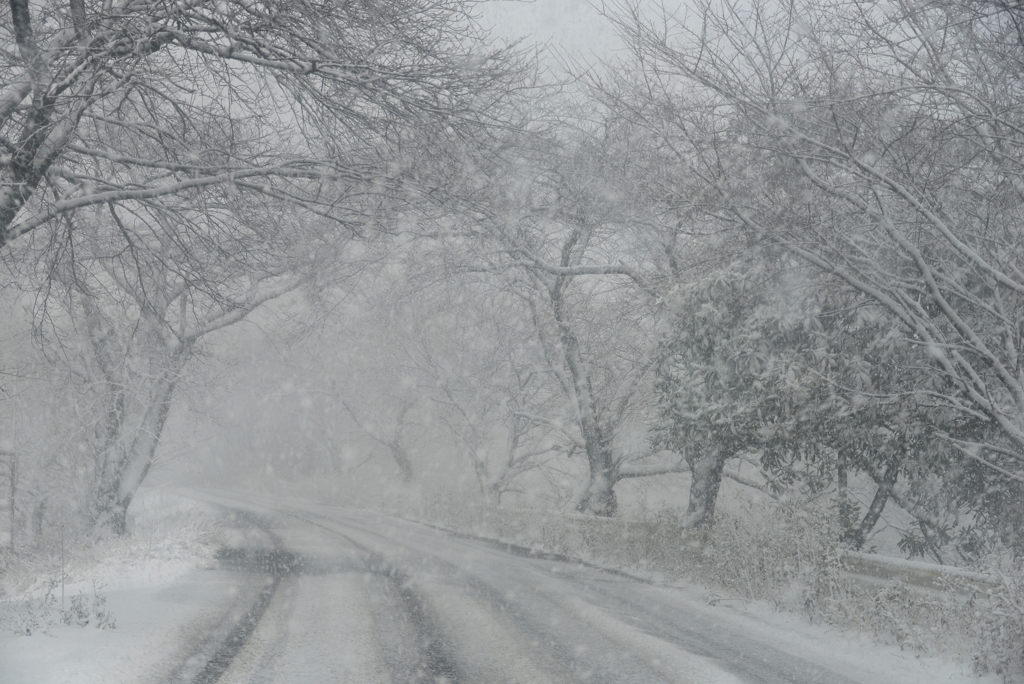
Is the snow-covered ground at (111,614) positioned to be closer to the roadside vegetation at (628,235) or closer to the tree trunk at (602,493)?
the roadside vegetation at (628,235)

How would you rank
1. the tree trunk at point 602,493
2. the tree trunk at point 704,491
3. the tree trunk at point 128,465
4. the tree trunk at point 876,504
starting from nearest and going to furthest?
the tree trunk at point 876,504, the tree trunk at point 704,491, the tree trunk at point 128,465, the tree trunk at point 602,493

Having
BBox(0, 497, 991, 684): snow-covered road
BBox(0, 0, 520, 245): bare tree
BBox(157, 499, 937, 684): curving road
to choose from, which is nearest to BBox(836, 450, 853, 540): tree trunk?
BBox(0, 497, 991, 684): snow-covered road

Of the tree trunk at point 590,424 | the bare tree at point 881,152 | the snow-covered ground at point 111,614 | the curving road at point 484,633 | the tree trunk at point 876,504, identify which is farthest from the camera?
the tree trunk at point 590,424

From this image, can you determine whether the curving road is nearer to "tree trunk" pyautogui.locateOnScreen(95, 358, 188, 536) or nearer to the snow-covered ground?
the snow-covered ground

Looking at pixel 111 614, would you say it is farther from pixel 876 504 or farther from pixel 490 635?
pixel 876 504

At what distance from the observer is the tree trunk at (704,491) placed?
13.5 m

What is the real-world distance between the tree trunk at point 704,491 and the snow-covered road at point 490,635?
5.69 feet

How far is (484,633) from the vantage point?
790 centimetres

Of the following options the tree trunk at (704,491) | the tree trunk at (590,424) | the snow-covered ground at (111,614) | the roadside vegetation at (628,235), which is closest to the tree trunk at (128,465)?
the roadside vegetation at (628,235)

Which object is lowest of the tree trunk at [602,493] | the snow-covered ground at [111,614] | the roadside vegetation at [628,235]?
the snow-covered ground at [111,614]

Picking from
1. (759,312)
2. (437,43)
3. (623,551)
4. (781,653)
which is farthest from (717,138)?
(623,551)

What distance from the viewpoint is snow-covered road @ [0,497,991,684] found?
6402mm

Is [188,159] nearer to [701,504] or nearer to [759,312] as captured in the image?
[759,312]

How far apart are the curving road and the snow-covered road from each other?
0.02 meters
